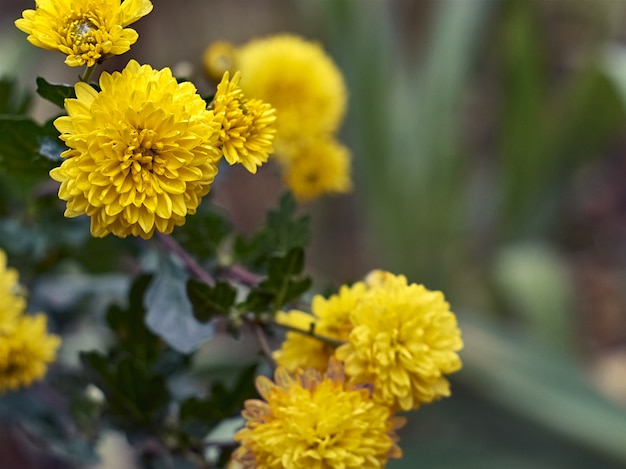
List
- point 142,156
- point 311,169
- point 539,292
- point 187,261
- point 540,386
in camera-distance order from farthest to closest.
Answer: point 539,292 → point 540,386 → point 311,169 → point 187,261 → point 142,156

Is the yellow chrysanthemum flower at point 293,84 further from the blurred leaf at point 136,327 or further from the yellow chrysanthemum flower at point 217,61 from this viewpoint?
the blurred leaf at point 136,327

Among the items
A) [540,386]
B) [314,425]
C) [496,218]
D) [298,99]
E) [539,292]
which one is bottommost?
[314,425]

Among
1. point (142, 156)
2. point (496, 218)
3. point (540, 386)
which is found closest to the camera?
point (142, 156)

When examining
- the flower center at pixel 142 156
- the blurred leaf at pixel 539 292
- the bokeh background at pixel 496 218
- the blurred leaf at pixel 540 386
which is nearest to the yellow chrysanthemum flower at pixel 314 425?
the flower center at pixel 142 156

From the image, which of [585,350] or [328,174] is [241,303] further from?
[585,350]

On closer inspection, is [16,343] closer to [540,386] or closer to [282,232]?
[282,232]

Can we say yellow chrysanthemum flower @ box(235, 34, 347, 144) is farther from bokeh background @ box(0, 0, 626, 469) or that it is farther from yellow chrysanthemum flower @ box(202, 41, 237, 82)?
bokeh background @ box(0, 0, 626, 469)

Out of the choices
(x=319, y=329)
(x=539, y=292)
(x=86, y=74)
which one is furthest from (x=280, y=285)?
(x=539, y=292)
